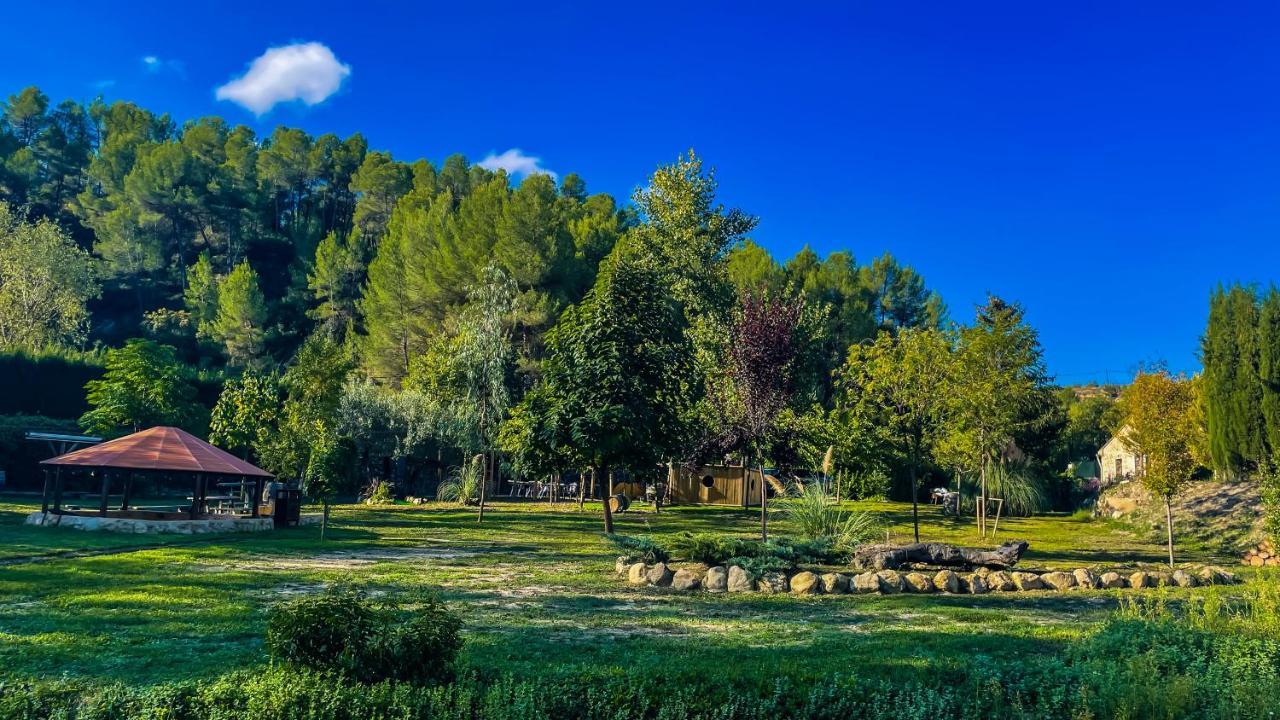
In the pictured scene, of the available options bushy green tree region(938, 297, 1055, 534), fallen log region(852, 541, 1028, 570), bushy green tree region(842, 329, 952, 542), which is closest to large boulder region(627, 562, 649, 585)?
fallen log region(852, 541, 1028, 570)

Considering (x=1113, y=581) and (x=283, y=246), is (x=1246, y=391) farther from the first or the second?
(x=283, y=246)

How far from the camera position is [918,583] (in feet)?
39.9

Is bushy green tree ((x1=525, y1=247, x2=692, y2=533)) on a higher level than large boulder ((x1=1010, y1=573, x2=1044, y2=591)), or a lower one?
higher

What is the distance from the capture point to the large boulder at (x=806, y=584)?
1191 centimetres

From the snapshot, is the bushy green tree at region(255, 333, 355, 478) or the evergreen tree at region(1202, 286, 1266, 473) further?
the bushy green tree at region(255, 333, 355, 478)

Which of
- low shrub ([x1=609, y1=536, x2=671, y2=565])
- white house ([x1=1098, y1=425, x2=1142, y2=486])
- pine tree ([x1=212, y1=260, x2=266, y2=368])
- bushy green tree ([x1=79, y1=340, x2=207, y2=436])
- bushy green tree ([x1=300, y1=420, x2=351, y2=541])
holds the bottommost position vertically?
low shrub ([x1=609, y1=536, x2=671, y2=565])

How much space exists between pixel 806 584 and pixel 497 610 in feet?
14.8

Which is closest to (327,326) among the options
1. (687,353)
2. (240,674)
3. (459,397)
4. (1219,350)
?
(459,397)

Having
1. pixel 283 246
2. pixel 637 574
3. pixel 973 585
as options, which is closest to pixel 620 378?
pixel 637 574

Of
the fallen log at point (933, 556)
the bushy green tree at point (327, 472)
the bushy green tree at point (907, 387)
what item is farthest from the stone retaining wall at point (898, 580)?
the bushy green tree at point (327, 472)

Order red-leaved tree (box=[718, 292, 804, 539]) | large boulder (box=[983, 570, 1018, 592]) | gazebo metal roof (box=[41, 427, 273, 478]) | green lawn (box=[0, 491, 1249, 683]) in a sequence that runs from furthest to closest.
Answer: gazebo metal roof (box=[41, 427, 273, 478])
red-leaved tree (box=[718, 292, 804, 539])
large boulder (box=[983, 570, 1018, 592])
green lawn (box=[0, 491, 1249, 683])

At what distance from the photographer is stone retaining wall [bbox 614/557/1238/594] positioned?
39.3 feet

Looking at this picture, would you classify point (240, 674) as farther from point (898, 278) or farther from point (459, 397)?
point (898, 278)

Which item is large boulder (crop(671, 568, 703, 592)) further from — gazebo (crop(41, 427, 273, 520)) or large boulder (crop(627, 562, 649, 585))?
gazebo (crop(41, 427, 273, 520))
